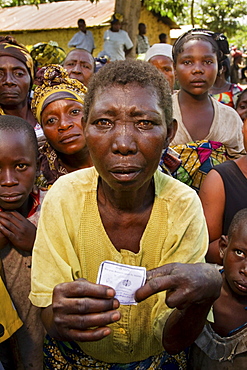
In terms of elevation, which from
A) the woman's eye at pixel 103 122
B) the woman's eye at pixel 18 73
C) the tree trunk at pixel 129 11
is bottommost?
the woman's eye at pixel 103 122

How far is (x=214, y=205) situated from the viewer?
7.85ft

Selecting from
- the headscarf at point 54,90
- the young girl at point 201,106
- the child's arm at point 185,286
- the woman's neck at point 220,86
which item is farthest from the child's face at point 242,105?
the child's arm at point 185,286

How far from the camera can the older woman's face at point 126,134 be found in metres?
1.49

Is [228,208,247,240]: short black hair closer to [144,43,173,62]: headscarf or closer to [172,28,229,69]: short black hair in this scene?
[172,28,229,69]: short black hair

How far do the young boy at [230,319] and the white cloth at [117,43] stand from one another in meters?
8.08

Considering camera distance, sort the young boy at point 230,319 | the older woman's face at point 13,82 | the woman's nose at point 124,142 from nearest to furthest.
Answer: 1. the woman's nose at point 124,142
2. the young boy at point 230,319
3. the older woman's face at point 13,82

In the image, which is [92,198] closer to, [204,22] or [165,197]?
[165,197]

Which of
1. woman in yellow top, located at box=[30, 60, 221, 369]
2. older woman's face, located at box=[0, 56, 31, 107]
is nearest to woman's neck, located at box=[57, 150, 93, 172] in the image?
older woman's face, located at box=[0, 56, 31, 107]

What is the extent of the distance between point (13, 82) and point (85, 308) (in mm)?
2456

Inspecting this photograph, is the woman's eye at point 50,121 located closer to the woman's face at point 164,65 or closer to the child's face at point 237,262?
the child's face at point 237,262

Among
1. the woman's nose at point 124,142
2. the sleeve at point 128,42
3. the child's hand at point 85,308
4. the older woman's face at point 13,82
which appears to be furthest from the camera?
the sleeve at point 128,42

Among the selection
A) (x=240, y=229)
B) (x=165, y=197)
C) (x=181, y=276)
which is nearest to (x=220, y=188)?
(x=240, y=229)

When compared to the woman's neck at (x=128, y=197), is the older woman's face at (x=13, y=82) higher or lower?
higher

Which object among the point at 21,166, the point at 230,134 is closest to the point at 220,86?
the point at 230,134
